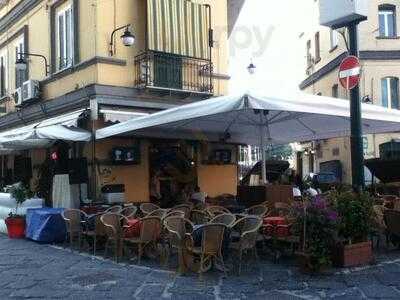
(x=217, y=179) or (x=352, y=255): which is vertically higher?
(x=217, y=179)

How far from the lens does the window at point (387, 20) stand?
26.7m

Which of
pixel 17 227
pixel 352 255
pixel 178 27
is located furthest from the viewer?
pixel 178 27

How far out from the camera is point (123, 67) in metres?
13.6

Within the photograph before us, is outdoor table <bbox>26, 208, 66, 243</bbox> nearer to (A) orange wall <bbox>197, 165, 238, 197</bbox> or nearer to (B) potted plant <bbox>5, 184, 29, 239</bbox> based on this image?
(B) potted plant <bbox>5, 184, 29, 239</bbox>

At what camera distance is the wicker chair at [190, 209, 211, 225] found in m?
9.08

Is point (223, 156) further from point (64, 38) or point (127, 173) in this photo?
point (64, 38)

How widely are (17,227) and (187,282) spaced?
6.62m

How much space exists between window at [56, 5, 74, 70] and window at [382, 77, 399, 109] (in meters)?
16.9

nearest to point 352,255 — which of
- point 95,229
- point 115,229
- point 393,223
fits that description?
point 393,223

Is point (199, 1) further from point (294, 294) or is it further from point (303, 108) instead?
point (294, 294)

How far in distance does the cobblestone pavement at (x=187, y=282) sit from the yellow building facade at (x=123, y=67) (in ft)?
15.5

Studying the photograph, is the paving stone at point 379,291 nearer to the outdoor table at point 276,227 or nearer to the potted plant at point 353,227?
the potted plant at point 353,227

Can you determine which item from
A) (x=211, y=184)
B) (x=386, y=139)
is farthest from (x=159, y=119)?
(x=386, y=139)

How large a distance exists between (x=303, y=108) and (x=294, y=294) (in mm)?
3431
